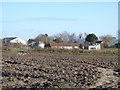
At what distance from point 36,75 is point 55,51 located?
3556 cm

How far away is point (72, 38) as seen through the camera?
108625 millimetres

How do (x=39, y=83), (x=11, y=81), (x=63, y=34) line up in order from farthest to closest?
(x=63, y=34) < (x=11, y=81) < (x=39, y=83)

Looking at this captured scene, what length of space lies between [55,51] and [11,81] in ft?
122

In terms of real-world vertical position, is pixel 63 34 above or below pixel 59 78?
above

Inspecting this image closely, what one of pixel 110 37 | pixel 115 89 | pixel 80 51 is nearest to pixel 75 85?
pixel 115 89

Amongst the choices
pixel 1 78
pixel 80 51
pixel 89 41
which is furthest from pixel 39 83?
pixel 89 41

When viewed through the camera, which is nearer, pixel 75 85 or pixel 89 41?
pixel 75 85

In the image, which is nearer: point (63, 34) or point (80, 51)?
point (80, 51)

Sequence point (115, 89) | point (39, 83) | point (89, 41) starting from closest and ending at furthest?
point (115, 89)
point (39, 83)
point (89, 41)

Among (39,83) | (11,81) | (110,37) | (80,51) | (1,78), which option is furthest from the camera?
(110,37)

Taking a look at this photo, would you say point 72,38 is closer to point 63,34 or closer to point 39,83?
point 63,34

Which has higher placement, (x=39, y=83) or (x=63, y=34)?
(x=63, y=34)

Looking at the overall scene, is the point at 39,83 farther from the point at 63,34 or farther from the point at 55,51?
the point at 63,34

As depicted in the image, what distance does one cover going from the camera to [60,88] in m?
11.4
